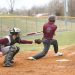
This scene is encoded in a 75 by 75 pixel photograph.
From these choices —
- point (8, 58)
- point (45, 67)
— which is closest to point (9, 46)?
point (8, 58)

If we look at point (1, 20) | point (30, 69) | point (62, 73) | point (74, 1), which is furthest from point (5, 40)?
point (74, 1)

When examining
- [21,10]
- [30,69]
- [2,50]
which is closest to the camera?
[30,69]

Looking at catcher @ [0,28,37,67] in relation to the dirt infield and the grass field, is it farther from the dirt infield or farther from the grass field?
the grass field

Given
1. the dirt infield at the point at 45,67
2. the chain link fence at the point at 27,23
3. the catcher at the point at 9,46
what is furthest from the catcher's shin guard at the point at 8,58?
the chain link fence at the point at 27,23

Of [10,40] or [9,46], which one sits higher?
[10,40]

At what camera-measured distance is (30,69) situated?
10.1m

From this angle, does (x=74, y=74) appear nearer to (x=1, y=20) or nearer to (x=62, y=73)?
(x=62, y=73)

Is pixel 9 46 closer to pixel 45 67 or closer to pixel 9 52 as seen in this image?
pixel 9 52

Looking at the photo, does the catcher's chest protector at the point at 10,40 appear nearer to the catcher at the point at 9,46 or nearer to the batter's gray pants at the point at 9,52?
the catcher at the point at 9,46

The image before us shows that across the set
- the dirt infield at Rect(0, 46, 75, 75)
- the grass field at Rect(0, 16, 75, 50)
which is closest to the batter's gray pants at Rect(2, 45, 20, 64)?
the dirt infield at Rect(0, 46, 75, 75)

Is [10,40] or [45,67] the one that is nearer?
[45,67]

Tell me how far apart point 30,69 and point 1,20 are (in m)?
19.4

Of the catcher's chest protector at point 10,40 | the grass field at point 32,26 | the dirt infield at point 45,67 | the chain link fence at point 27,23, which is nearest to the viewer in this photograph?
the dirt infield at point 45,67

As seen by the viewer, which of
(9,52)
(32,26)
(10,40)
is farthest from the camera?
(32,26)
